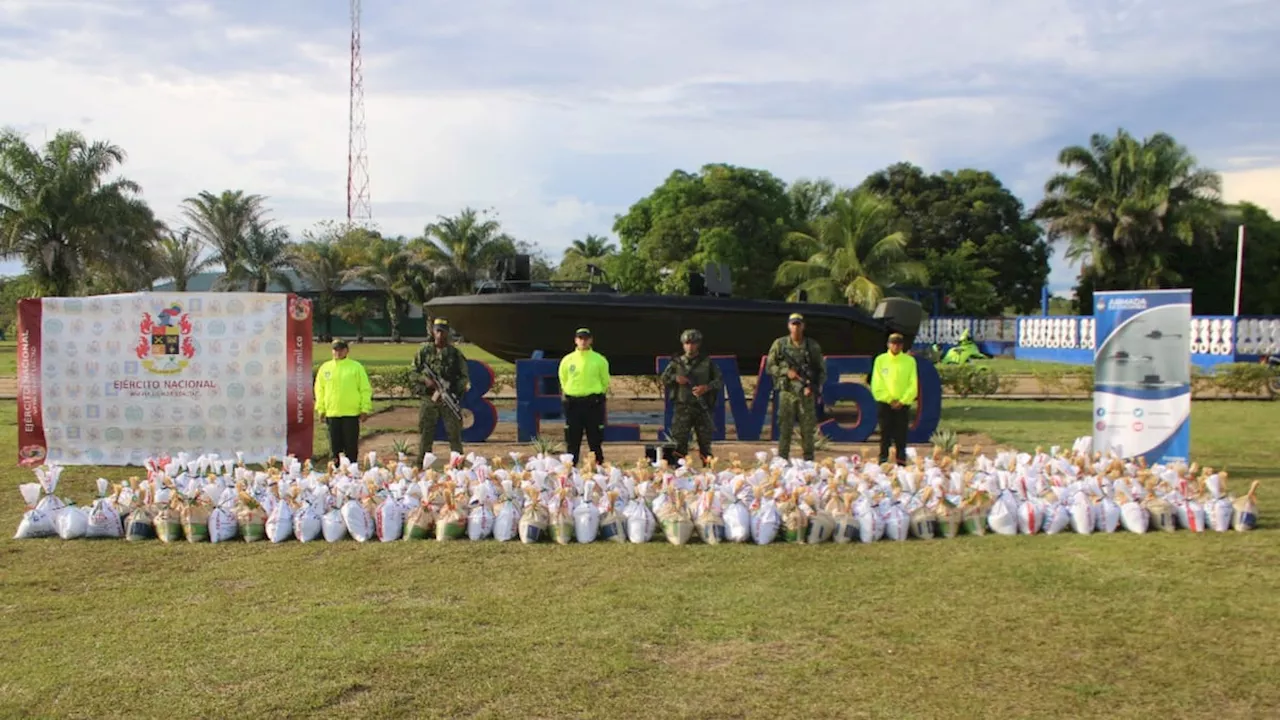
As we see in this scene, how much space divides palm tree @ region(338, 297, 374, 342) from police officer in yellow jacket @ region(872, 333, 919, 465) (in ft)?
150

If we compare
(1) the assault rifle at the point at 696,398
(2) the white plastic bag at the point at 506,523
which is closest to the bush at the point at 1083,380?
(1) the assault rifle at the point at 696,398

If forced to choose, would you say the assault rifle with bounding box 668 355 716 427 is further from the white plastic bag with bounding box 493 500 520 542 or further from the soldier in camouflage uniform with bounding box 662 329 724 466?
the white plastic bag with bounding box 493 500 520 542

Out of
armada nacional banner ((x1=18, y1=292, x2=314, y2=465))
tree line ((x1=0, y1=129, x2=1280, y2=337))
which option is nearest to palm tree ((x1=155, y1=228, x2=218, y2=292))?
tree line ((x1=0, y1=129, x2=1280, y2=337))

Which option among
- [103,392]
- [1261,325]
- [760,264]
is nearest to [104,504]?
[103,392]

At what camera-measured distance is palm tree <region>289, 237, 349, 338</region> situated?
2046 inches

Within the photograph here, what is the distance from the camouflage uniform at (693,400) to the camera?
9176mm

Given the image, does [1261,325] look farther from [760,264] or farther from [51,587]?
[51,587]

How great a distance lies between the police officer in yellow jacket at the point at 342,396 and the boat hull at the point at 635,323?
358cm

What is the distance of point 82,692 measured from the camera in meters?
3.85

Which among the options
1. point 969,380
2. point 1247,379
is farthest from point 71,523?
point 1247,379

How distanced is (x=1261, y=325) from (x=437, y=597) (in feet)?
96.1

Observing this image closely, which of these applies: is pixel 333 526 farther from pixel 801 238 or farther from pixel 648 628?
pixel 801 238

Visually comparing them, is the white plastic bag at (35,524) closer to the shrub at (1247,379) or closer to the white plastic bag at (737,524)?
the white plastic bag at (737,524)

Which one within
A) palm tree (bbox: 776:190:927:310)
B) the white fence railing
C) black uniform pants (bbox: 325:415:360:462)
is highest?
palm tree (bbox: 776:190:927:310)
